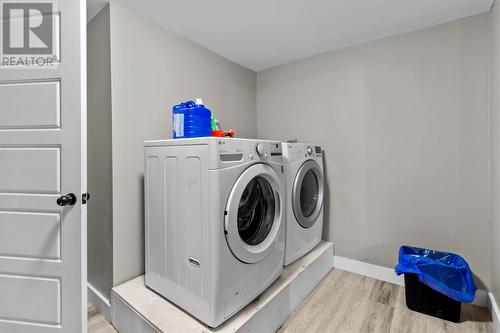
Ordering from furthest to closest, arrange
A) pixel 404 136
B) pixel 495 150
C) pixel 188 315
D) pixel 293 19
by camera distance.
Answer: pixel 404 136, pixel 293 19, pixel 495 150, pixel 188 315

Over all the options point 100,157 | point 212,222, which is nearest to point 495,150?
point 212,222

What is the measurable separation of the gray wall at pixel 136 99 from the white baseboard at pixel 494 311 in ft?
7.56

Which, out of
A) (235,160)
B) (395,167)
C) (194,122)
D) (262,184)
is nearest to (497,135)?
(395,167)

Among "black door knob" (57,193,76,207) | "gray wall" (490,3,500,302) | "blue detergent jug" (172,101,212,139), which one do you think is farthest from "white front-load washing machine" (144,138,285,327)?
"gray wall" (490,3,500,302)

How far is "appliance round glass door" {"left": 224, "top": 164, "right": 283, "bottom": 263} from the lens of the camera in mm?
1348

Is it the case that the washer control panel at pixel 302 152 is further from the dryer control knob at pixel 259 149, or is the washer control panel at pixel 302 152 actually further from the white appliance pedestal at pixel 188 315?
the white appliance pedestal at pixel 188 315

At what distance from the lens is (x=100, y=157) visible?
1678 millimetres

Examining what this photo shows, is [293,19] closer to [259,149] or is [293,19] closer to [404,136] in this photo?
[259,149]

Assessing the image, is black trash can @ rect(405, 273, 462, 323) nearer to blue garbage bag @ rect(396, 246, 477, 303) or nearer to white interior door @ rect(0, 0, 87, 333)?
blue garbage bag @ rect(396, 246, 477, 303)

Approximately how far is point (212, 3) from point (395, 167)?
191 cm

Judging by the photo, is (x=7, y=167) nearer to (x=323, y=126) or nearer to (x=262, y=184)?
(x=262, y=184)

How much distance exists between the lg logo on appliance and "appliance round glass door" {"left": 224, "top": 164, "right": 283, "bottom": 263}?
1.26 meters

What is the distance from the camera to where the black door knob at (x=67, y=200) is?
1164 millimetres

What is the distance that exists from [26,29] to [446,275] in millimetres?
2907
